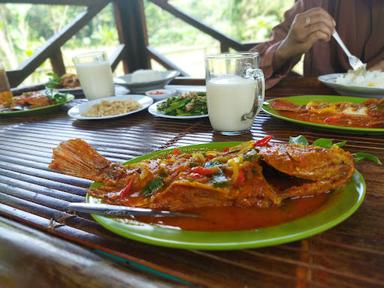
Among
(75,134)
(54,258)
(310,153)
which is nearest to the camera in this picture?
(54,258)

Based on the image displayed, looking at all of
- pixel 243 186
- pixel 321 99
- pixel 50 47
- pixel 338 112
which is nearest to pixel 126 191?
pixel 243 186

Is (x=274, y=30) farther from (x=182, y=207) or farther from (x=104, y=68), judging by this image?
(x=182, y=207)

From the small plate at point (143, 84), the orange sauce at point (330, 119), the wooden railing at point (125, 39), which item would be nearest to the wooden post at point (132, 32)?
the wooden railing at point (125, 39)

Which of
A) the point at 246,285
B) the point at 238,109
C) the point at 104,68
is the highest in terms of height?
the point at 104,68

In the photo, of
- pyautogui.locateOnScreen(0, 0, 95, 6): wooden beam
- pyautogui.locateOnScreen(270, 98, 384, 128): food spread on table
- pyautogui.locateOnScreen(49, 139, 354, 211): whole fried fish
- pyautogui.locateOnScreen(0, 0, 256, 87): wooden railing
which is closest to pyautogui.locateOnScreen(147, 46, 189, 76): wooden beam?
pyautogui.locateOnScreen(0, 0, 256, 87): wooden railing

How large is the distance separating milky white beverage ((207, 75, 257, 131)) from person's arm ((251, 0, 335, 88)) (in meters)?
0.78

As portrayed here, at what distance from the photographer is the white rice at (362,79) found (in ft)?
5.25

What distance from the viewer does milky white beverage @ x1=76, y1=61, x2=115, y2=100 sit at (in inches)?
75.4

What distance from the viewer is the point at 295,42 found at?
6.40 feet

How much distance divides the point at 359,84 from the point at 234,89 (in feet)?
2.71

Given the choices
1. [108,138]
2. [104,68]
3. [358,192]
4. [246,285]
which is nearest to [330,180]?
[358,192]

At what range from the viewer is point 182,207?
0.68 m

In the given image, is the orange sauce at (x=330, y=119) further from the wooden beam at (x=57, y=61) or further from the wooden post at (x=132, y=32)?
the wooden post at (x=132, y=32)

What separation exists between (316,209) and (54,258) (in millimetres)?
521
